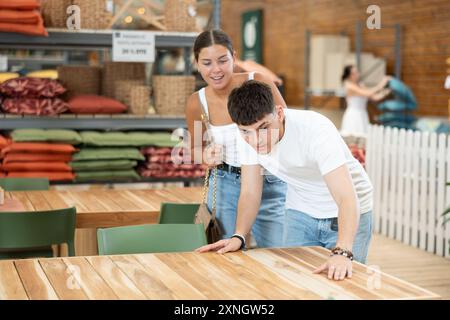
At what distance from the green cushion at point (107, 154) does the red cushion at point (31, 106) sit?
0.35 metres

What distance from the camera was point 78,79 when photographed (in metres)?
5.91

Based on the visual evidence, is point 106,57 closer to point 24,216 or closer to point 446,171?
point 446,171

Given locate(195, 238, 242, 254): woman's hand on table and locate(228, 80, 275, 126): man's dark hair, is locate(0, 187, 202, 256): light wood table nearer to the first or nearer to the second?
locate(195, 238, 242, 254): woman's hand on table

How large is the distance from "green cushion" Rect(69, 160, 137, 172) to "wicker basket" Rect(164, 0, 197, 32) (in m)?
1.05

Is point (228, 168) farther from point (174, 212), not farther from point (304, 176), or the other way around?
point (304, 176)

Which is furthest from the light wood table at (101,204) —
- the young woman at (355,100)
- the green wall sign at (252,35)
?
the green wall sign at (252,35)

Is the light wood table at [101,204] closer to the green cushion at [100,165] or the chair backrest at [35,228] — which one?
the chair backrest at [35,228]

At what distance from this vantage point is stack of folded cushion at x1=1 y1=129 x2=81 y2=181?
549cm

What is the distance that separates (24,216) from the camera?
12.0 ft

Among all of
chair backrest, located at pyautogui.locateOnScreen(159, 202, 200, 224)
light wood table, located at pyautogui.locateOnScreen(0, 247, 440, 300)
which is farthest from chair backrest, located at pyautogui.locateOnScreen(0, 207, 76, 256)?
light wood table, located at pyautogui.locateOnScreen(0, 247, 440, 300)

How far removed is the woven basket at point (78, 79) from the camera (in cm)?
586

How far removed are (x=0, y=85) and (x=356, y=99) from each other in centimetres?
653

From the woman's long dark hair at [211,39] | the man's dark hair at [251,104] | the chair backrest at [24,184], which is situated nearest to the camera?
the man's dark hair at [251,104]

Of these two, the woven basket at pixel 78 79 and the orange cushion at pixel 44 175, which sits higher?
the woven basket at pixel 78 79
